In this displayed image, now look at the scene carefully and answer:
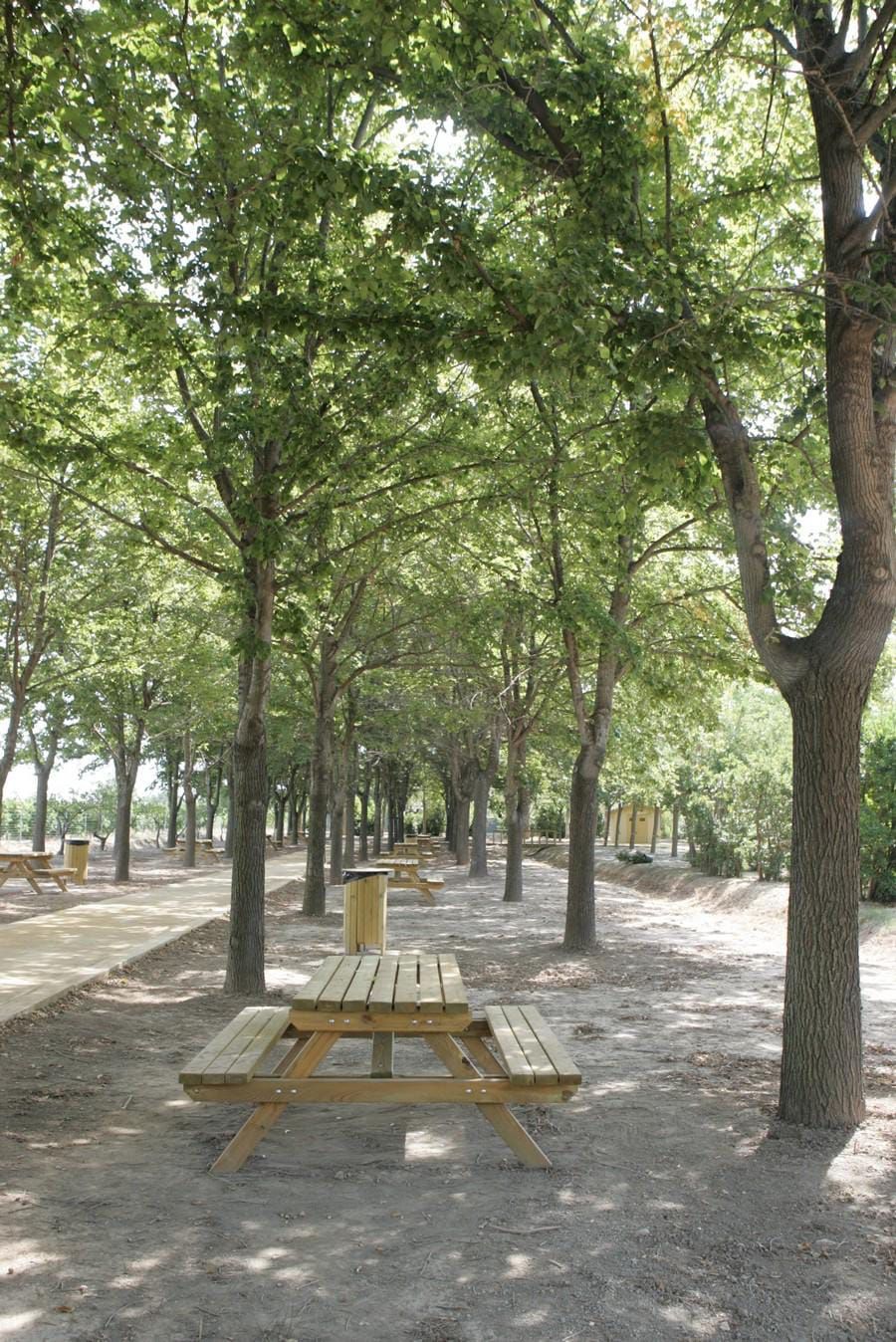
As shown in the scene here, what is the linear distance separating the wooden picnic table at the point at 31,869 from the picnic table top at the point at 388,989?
1394 cm

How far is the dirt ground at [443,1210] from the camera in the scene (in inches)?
137

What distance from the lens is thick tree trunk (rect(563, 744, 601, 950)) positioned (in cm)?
1334

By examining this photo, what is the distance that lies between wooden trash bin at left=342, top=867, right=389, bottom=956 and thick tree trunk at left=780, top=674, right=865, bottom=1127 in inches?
269

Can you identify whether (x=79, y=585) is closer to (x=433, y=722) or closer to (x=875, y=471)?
(x=433, y=722)

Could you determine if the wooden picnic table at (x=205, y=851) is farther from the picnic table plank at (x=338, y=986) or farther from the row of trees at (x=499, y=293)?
the picnic table plank at (x=338, y=986)

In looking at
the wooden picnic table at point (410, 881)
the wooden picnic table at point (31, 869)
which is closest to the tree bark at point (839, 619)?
the wooden picnic table at point (410, 881)

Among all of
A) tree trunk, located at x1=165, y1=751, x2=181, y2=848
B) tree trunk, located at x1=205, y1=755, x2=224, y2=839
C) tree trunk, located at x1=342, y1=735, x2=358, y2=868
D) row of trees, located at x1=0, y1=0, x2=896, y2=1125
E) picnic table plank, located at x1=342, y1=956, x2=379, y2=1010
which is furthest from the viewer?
tree trunk, located at x1=205, y1=755, x2=224, y2=839

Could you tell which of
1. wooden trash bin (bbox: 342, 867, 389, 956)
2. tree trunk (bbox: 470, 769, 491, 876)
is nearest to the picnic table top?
wooden trash bin (bbox: 342, 867, 389, 956)

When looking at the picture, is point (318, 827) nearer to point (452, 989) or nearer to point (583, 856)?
point (583, 856)

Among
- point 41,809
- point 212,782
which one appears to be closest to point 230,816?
point 41,809

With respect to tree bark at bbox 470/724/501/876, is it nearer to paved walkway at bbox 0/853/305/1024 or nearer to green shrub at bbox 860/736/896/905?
paved walkway at bbox 0/853/305/1024

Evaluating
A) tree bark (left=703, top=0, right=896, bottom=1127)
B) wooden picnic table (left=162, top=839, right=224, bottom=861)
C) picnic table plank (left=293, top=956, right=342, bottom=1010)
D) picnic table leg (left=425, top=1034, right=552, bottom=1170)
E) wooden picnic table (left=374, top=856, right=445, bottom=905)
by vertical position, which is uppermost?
tree bark (left=703, top=0, right=896, bottom=1127)

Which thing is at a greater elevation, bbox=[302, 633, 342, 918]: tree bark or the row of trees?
the row of trees

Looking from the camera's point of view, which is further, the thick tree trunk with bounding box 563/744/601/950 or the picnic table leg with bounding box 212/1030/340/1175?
the thick tree trunk with bounding box 563/744/601/950
